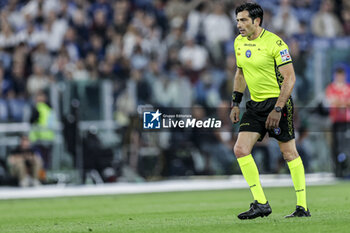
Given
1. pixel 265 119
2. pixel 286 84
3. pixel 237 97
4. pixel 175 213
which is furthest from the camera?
pixel 175 213

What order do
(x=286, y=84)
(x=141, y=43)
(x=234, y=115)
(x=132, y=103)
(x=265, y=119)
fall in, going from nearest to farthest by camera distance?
(x=286, y=84) → (x=265, y=119) → (x=234, y=115) → (x=132, y=103) → (x=141, y=43)

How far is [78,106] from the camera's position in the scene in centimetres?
1648

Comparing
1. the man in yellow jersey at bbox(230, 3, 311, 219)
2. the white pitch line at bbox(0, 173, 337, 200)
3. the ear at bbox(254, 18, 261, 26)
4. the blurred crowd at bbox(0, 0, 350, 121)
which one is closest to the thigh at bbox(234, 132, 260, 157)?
the man in yellow jersey at bbox(230, 3, 311, 219)

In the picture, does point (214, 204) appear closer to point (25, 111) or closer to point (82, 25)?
point (25, 111)

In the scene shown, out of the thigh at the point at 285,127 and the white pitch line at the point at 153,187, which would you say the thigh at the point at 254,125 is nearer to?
the thigh at the point at 285,127

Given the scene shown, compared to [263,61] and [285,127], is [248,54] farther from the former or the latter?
[285,127]

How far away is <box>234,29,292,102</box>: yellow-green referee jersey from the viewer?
8133mm

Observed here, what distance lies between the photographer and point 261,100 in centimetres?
839

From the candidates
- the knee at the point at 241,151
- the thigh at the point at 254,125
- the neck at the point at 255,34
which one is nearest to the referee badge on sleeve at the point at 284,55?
the neck at the point at 255,34

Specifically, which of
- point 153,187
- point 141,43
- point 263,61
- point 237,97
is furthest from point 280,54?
point 141,43

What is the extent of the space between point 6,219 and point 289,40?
34.9 ft

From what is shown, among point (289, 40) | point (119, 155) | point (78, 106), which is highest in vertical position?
point (289, 40)

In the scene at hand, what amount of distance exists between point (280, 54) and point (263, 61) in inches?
8.8

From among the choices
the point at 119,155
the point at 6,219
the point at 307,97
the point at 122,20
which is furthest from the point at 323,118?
the point at 6,219
